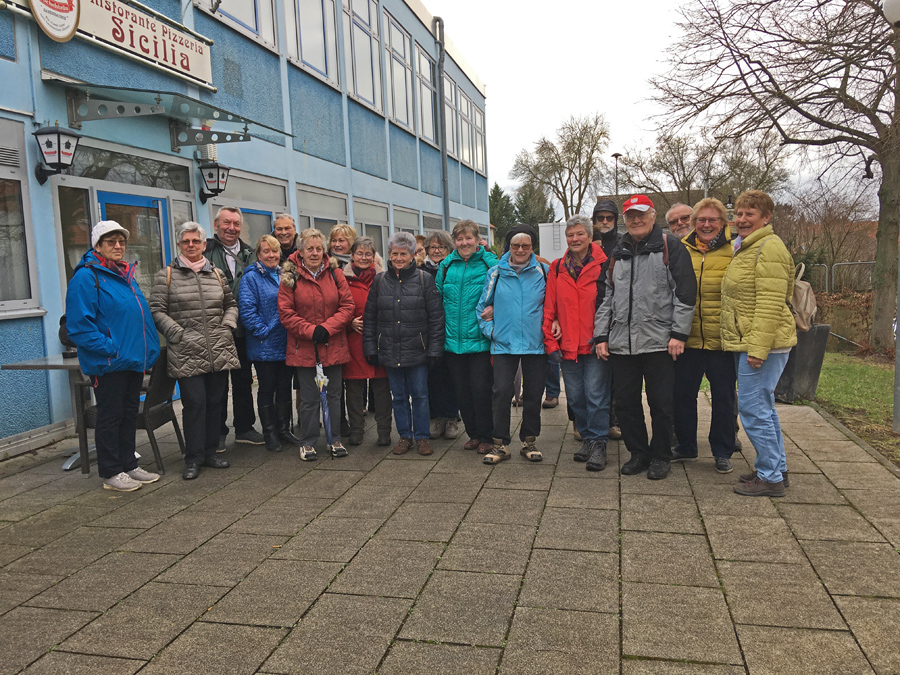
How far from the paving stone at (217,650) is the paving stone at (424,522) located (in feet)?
3.90

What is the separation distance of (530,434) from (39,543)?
343cm

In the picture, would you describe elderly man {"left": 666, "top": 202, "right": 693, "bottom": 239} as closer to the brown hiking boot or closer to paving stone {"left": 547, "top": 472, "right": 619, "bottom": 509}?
paving stone {"left": 547, "top": 472, "right": 619, "bottom": 509}

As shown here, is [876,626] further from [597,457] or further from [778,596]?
[597,457]

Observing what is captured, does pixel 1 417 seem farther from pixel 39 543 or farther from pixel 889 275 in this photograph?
pixel 889 275

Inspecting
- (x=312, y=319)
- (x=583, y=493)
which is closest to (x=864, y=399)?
(x=583, y=493)

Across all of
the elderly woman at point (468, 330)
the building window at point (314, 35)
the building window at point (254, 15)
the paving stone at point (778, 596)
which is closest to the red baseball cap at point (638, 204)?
the elderly woman at point (468, 330)

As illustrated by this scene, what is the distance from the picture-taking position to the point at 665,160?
36500 millimetres

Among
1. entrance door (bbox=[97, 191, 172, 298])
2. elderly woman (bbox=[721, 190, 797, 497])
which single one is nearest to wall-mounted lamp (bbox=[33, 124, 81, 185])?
entrance door (bbox=[97, 191, 172, 298])

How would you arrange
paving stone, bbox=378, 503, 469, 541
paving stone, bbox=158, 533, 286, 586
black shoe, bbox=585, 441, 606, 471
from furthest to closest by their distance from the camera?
black shoe, bbox=585, 441, 606, 471 < paving stone, bbox=378, 503, 469, 541 < paving stone, bbox=158, 533, 286, 586

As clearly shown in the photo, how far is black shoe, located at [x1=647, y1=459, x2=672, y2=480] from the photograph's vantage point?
5.01 m

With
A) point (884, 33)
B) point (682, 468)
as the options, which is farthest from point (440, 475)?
point (884, 33)

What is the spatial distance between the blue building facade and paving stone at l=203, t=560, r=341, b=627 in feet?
12.7

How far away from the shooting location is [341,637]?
2934mm

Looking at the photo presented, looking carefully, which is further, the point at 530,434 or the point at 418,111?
the point at 418,111
